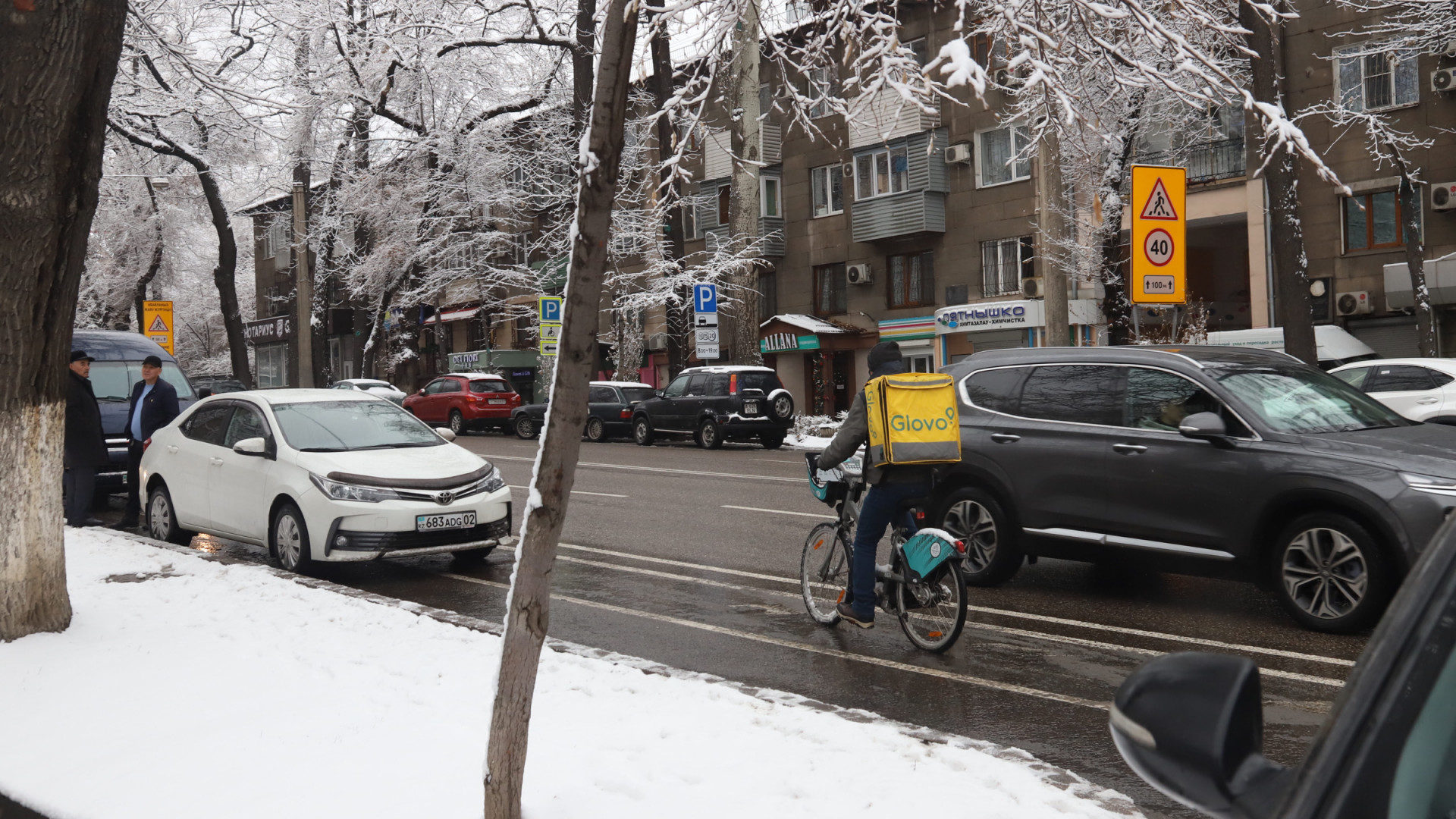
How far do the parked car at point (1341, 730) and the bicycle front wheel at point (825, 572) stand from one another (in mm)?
5814

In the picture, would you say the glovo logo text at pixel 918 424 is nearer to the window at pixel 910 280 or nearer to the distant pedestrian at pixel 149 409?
the distant pedestrian at pixel 149 409

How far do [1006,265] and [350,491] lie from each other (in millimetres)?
26654

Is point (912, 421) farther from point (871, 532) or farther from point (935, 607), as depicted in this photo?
point (935, 607)

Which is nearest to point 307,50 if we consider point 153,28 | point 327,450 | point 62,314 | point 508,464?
point 508,464

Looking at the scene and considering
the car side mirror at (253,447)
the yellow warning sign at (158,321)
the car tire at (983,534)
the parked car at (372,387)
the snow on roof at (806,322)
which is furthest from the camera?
the snow on roof at (806,322)

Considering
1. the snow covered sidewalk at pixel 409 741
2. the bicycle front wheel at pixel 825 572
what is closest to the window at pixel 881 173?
the bicycle front wheel at pixel 825 572

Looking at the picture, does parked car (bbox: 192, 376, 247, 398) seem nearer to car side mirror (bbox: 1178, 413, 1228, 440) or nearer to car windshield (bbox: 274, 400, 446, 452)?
car windshield (bbox: 274, 400, 446, 452)

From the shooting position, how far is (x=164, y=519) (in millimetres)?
11773

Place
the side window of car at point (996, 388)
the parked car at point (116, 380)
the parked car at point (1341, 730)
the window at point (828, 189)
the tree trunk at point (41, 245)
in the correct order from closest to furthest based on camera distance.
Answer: the parked car at point (1341, 730) → the tree trunk at point (41, 245) → the side window of car at point (996, 388) → the parked car at point (116, 380) → the window at point (828, 189)

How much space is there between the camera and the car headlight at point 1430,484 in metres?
6.64

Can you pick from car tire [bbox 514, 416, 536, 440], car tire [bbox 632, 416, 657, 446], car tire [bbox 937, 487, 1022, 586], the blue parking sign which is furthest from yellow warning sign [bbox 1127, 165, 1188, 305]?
car tire [bbox 514, 416, 536, 440]

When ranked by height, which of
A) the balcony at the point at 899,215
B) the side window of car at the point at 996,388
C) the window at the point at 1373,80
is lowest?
the side window of car at the point at 996,388

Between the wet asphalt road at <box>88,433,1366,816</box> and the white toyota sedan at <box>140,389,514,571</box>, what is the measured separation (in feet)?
1.32

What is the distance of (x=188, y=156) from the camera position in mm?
23078
